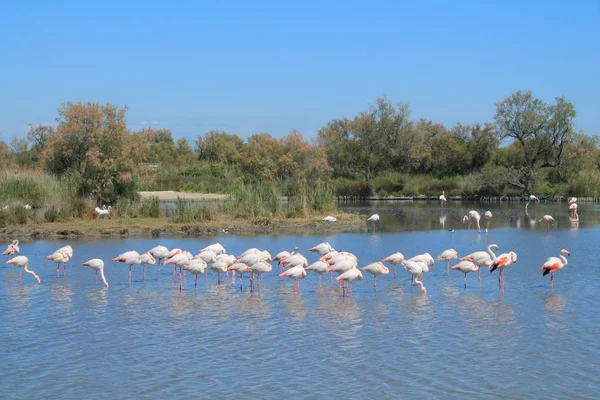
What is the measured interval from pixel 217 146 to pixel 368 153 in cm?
1873

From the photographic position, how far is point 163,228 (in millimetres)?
24172

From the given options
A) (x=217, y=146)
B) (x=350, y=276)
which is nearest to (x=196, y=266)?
(x=350, y=276)

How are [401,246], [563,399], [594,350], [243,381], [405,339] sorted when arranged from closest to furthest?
[563,399], [243,381], [594,350], [405,339], [401,246]

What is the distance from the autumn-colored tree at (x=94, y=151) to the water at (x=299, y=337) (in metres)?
12.2

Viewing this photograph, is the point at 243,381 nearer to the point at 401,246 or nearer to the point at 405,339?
the point at 405,339

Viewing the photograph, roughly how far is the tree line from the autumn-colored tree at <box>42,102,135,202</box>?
0.13 ft

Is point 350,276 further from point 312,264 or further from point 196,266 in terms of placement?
point 196,266

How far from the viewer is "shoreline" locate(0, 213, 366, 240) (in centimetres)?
2294

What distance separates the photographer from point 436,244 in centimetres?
2152

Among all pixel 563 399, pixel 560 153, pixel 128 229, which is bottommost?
pixel 563 399

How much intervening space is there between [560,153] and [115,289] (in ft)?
140

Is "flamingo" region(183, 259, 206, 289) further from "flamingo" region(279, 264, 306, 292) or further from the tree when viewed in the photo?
the tree

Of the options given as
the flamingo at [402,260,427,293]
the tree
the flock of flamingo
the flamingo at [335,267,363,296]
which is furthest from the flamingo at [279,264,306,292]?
the tree

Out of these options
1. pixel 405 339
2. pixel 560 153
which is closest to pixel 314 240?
pixel 405 339
